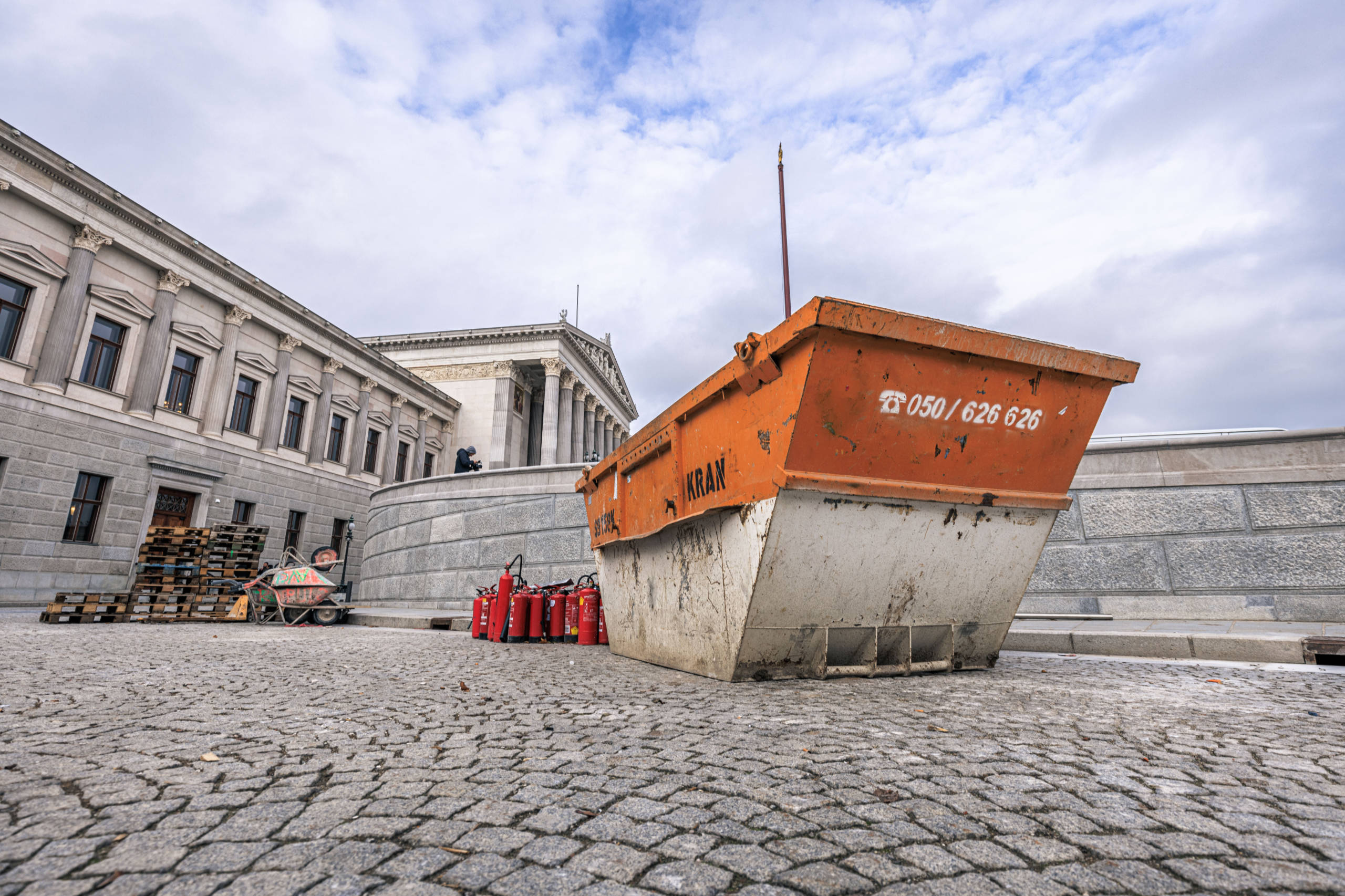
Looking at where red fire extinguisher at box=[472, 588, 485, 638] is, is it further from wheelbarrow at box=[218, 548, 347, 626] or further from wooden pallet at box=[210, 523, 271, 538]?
wooden pallet at box=[210, 523, 271, 538]

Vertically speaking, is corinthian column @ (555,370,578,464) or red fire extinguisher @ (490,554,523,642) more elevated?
corinthian column @ (555,370,578,464)

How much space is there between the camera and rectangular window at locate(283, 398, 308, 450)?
26938 mm

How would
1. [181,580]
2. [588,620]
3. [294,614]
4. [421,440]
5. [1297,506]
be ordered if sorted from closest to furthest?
[1297,506], [588,620], [294,614], [181,580], [421,440]

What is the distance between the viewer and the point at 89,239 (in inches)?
742

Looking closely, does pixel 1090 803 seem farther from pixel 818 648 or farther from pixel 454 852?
pixel 818 648

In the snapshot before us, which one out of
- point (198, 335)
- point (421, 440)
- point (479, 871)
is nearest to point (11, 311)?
point (198, 335)

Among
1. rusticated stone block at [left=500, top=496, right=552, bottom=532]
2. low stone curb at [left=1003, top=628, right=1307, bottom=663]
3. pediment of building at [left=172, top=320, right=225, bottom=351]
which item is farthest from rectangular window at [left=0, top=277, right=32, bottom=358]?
low stone curb at [left=1003, top=628, right=1307, bottom=663]

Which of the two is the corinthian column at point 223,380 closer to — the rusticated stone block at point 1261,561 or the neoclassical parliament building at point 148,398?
the neoclassical parliament building at point 148,398

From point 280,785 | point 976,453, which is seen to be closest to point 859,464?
point 976,453

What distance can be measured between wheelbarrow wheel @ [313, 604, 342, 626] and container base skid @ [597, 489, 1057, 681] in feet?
33.1

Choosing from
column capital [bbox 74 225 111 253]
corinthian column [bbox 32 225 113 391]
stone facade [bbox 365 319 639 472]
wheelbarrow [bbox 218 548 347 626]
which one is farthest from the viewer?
stone facade [bbox 365 319 639 472]

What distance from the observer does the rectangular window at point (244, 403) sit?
24.3 metres

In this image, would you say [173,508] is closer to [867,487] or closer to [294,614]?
[294,614]

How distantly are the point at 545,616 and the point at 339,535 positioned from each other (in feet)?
78.6
